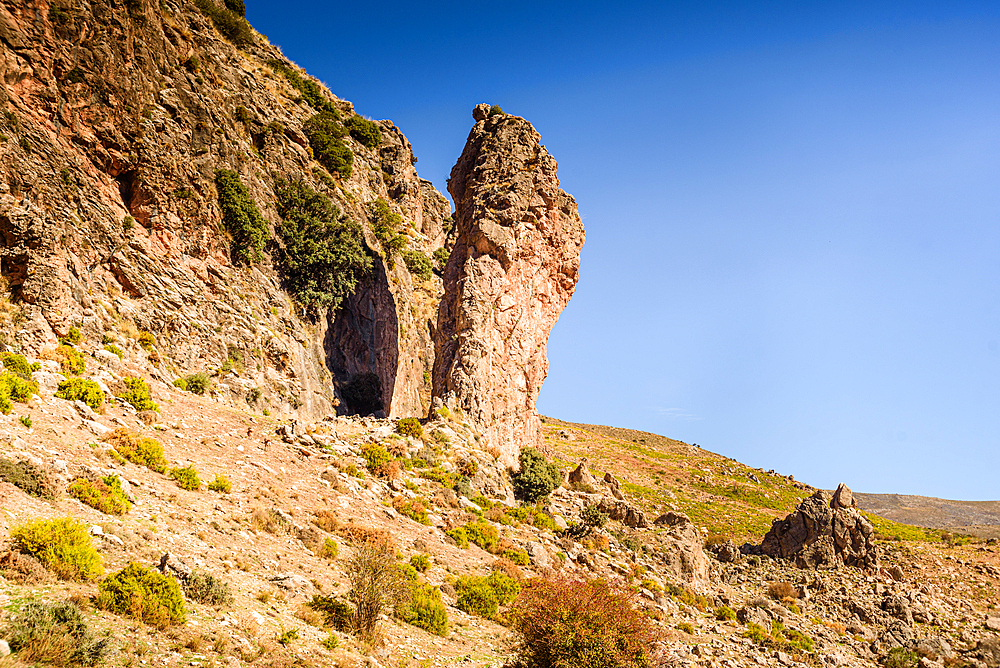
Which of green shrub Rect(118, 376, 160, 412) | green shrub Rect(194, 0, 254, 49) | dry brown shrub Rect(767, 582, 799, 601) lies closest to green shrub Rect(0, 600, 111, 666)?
green shrub Rect(118, 376, 160, 412)

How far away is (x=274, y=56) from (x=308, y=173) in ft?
74.7

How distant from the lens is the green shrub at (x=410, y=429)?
88.5ft

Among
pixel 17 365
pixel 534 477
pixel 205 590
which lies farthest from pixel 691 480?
pixel 17 365

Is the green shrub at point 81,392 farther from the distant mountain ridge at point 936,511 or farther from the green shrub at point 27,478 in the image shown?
the distant mountain ridge at point 936,511

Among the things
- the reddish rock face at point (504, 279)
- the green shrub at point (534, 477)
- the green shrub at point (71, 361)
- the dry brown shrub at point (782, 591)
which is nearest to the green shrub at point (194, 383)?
the green shrub at point (71, 361)

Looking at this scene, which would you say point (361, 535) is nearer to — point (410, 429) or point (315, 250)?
point (410, 429)

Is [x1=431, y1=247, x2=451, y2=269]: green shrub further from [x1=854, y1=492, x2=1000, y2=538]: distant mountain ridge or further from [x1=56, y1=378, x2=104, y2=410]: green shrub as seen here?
[x1=854, y1=492, x2=1000, y2=538]: distant mountain ridge

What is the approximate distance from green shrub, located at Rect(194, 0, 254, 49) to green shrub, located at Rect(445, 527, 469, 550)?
2002 inches

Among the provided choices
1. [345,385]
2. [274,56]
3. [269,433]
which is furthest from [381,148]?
[269,433]

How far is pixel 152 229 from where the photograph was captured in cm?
2827

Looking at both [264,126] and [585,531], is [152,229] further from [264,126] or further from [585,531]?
[585,531]

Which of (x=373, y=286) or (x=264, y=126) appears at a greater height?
(x=264, y=126)

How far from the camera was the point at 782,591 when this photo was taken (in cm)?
2591

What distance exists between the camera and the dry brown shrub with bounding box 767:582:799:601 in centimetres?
2566
